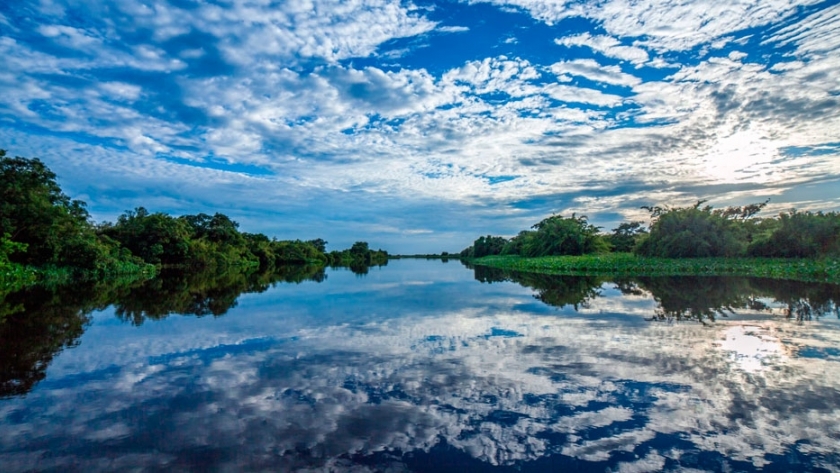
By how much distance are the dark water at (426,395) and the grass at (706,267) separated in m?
17.8

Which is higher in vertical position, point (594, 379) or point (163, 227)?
point (163, 227)

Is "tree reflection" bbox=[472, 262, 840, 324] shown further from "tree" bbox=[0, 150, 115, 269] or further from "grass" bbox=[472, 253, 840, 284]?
"tree" bbox=[0, 150, 115, 269]

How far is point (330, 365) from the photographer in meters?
7.01


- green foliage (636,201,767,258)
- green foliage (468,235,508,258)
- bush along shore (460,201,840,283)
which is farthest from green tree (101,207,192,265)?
green foliage (468,235,508,258)

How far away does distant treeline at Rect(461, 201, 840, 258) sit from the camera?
30250 mm

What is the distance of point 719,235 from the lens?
37000 millimetres

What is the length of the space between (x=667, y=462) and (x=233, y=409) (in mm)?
4535

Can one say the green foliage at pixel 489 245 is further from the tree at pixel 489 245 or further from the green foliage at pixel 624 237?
the green foliage at pixel 624 237

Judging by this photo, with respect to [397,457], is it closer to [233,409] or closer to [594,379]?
[233,409]

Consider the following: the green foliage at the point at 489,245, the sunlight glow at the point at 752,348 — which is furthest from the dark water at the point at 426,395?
the green foliage at the point at 489,245

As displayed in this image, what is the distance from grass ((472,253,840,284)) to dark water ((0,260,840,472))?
700 inches

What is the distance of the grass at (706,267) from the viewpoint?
24625mm

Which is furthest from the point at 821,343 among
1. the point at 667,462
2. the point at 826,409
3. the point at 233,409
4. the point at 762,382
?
the point at 233,409

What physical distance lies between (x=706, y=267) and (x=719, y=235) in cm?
707
